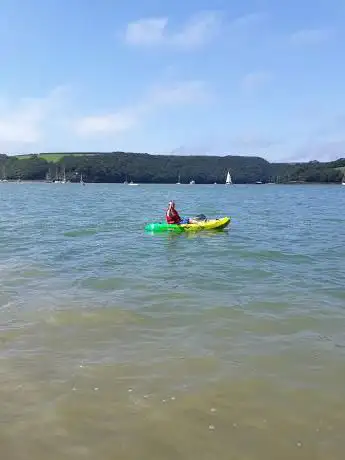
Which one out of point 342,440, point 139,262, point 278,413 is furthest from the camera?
point 139,262

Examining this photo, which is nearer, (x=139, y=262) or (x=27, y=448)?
(x=27, y=448)

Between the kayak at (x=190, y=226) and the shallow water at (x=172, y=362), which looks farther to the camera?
the kayak at (x=190, y=226)

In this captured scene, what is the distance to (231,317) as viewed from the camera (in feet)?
35.5

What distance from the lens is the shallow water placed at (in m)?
5.95

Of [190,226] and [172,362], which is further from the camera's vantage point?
[190,226]

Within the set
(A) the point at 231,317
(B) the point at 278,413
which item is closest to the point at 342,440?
(B) the point at 278,413

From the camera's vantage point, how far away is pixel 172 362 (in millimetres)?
8219

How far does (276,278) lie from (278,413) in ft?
28.8

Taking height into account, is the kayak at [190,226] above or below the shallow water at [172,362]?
above

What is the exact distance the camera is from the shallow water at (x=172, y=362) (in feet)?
19.5

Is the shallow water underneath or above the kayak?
underneath

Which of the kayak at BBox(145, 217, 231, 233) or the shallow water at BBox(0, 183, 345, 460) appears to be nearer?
the shallow water at BBox(0, 183, 345, 460)

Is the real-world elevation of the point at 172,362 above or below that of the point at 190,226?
below

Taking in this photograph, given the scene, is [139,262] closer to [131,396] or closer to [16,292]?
[16,292]
